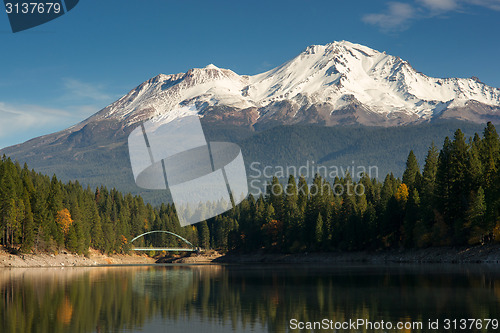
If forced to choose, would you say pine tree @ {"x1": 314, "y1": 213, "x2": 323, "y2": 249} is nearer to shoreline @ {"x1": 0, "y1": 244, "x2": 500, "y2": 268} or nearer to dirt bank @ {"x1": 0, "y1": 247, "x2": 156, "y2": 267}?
shoreline @ {"x1": 0, "y1": 244, "x2": 500, "y2": 268}

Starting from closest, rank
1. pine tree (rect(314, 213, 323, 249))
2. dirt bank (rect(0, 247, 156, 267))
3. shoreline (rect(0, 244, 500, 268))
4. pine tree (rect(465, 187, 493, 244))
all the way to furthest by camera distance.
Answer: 1. pine tree (rect(465, 187, 493, 244))
2. shoreline (rect(0, 244, 500, 268))
3. dirt bank (rect(0, 247, 156, 267))
4. pine tree (rect(314, 213, 323, 249))

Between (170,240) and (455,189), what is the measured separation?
4353 inches

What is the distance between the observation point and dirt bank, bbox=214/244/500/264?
77231 millimetres

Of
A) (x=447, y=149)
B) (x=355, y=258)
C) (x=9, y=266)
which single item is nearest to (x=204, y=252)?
(x=355, y=258)

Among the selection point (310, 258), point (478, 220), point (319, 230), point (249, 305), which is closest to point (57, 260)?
point (310, 258)

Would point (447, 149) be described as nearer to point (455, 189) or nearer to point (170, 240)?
point (455, 189)

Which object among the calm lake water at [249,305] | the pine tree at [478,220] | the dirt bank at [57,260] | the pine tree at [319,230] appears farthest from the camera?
the pine tree at [319,230]

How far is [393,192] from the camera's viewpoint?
116m

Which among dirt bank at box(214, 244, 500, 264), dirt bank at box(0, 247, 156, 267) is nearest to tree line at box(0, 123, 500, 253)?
dirt bank at box(214, 244, 500, 264)

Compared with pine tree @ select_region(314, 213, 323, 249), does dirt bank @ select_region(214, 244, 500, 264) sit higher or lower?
lower

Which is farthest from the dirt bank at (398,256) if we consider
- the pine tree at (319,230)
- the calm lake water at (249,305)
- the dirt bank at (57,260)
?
the dirt bank at (57,260)

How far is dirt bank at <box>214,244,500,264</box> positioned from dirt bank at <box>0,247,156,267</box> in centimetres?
2841

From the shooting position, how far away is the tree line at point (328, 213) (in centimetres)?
8606

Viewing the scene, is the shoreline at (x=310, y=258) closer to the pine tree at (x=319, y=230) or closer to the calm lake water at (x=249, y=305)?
the pine tree at (x=319, y=230)
